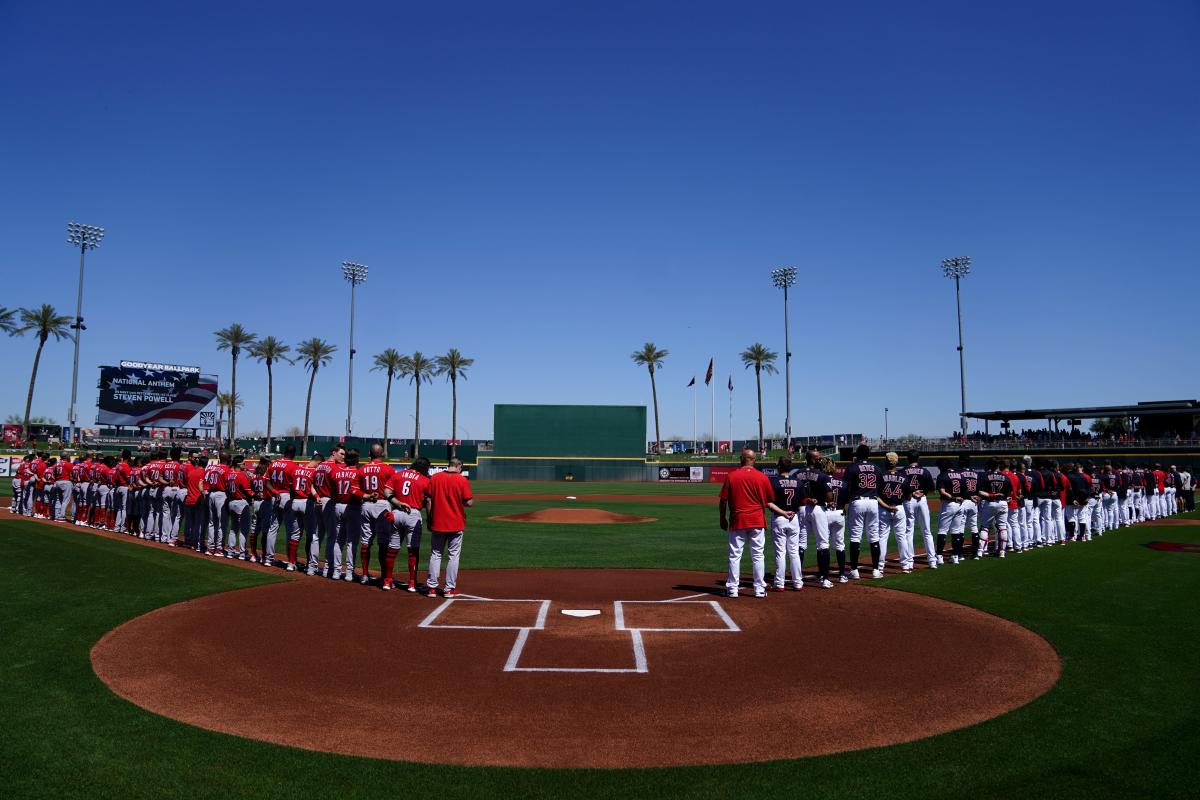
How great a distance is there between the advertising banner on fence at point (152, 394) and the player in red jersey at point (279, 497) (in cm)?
6340

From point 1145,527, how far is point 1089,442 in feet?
127

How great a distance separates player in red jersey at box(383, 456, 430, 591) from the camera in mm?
11242

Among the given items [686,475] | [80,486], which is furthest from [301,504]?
[686,475]

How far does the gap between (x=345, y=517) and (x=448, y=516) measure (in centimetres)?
255

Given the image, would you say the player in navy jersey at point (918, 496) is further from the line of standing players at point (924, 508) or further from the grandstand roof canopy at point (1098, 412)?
the grandstand roof canopy at point (1098, 412)

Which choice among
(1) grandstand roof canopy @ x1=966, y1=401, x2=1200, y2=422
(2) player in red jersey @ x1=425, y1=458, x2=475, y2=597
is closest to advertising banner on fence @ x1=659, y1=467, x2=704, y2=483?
A: (1) grandstand roof canopy @ x1=966, y1=401, x2=1200, y2=422

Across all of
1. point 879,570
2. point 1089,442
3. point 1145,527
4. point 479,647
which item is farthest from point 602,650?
point 1089,442

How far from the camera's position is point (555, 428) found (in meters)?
72.9

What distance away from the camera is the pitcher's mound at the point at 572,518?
24.8m

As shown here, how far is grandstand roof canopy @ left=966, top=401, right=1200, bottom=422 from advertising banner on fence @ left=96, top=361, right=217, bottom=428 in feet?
231

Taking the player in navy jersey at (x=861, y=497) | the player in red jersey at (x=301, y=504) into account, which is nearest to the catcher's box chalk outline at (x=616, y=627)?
the player in navy jersey at (x=861, y=497)

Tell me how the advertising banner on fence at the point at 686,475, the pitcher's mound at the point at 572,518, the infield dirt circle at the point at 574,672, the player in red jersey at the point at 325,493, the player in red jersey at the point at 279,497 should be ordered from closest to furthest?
the infield dirt circle at the point at 574,672 → the player in red jersey at the point at 325,493 → the player in red jersey at the point at 279,497 → the pitcher's mound at the point at 572,518 → the advertising banner on fence at the point at 686,475

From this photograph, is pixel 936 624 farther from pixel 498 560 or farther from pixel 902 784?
pixel 498 560

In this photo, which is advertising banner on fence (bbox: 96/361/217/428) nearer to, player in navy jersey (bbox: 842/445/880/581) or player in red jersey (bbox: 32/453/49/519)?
player in red jersey (bbox: 32/453/49/519)
